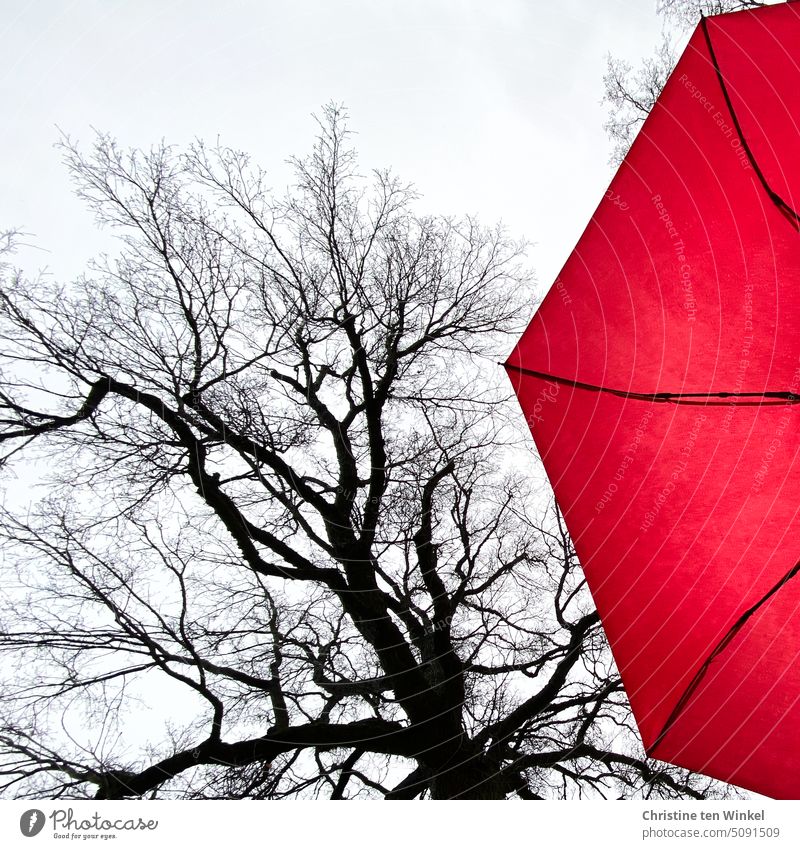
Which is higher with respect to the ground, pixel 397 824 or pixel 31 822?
pixel 31 822

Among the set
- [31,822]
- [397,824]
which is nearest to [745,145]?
[397,824]

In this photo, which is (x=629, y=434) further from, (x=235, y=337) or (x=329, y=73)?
(x=329, y=73)

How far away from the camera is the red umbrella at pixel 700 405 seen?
1.82m

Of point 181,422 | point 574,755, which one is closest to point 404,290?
point 181,422

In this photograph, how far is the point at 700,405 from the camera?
1.96 meters

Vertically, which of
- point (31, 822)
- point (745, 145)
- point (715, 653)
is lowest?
point (715, 653)

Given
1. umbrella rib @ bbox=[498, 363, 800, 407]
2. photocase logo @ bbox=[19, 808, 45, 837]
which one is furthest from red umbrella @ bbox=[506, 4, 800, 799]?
photocase logo @ bbox=[19, 808, 45, 837]

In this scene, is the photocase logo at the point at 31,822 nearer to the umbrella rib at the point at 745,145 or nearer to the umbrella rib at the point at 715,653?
the umbrella rib at the point at 715,653

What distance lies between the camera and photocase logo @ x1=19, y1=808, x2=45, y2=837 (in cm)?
179

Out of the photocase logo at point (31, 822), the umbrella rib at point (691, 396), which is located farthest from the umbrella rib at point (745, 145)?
the photocase logo at point (31, 822)

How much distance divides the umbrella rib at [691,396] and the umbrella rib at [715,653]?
0.54 meters

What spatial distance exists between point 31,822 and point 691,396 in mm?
2569

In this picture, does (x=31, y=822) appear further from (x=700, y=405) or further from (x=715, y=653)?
(x=700, y=405)

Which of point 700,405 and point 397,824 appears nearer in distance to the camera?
point 397,824
